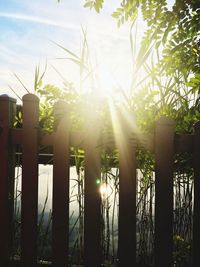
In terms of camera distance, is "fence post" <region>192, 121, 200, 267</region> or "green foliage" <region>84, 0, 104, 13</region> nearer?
"fence post" <region>192, 121, 200, 267</region>

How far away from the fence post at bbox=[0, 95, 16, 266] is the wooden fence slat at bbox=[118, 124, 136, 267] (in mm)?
625

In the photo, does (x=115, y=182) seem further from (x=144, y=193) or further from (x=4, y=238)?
(x=4, y=238)

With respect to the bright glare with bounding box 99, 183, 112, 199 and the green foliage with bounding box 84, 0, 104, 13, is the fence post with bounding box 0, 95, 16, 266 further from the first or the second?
the green foliage with bounding box 84, 0, 104, 13

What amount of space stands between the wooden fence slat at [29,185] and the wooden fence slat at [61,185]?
0.12 metres

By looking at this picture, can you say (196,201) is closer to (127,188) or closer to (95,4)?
(127,188)

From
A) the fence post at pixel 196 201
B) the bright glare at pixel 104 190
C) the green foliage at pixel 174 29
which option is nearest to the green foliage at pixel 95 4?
the green foliage at pixel 174 29

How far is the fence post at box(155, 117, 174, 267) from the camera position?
172cm

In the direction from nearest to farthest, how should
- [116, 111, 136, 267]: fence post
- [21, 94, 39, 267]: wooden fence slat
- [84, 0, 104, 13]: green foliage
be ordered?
[116, 111, 136, 267]: fence post → [21, 94, 39, 267]: wooden fence slat → [84, 0, 104, 13]: green foliage

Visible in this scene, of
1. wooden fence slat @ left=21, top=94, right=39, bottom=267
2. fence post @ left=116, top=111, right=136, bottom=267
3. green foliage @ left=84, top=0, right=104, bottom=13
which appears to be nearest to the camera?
fence post @ left=116, top=111, right=136, bottom=267

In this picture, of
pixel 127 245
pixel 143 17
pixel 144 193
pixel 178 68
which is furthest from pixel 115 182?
pixel 143 17

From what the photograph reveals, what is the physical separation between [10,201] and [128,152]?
28.7 inches

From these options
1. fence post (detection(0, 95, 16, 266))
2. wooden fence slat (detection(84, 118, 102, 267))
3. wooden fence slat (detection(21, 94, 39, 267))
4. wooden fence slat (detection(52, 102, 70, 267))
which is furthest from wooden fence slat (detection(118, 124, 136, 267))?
fence post (detection(0, 95, 16, 266))

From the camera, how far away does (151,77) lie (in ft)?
6.23

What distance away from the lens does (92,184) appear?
176cm
